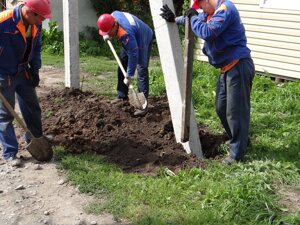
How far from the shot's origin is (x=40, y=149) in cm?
495

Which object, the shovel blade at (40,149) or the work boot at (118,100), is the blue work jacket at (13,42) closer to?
the shovel blade at (40,149)

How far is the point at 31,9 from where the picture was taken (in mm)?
4559

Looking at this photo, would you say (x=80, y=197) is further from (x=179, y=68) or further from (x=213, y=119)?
(x=213, y=119)

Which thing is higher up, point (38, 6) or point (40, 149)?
point (38, 6)

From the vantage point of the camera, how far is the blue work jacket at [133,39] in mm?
6375

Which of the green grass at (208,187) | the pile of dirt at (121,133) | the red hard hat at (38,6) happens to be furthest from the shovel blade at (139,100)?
the red hard hat at (38,6)

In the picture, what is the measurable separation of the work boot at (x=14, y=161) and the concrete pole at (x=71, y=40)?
3.03 m

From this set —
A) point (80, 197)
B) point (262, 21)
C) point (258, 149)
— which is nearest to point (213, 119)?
point (258, 149)

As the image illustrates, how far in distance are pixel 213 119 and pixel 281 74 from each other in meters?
3.03

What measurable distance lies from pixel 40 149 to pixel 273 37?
228 inches

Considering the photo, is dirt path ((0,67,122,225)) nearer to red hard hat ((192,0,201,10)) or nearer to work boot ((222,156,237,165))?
work boot ((222,156,237,165))

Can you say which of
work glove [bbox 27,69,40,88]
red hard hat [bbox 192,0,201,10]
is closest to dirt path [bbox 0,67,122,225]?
work glove [bbox 27,69,40,88]

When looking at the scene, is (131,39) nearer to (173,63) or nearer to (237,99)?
(173,63)

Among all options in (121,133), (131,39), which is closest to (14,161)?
(121,133)
